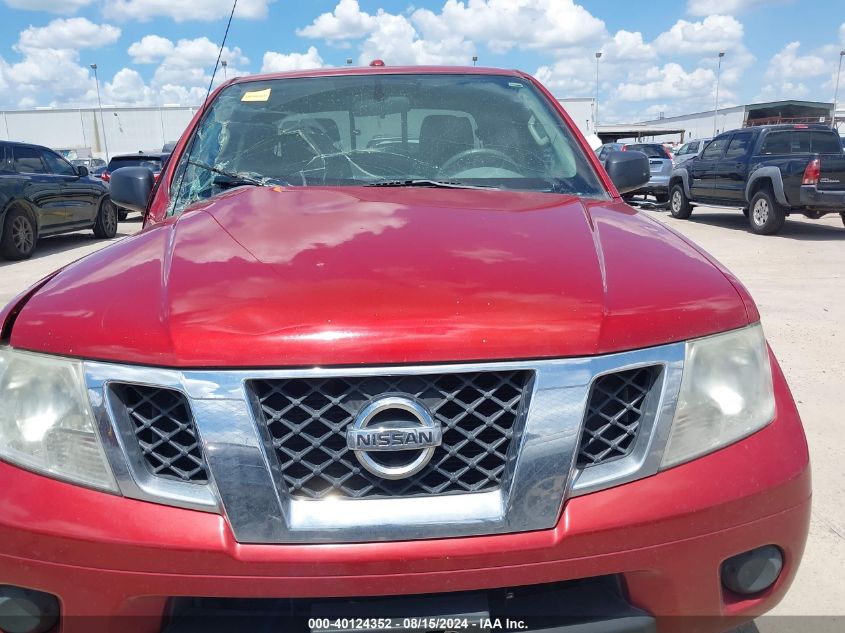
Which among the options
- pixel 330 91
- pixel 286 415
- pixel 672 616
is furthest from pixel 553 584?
pixel 330 91

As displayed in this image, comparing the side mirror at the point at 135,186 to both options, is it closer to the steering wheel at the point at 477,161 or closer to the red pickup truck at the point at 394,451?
the steering wheel at the point at 477,161

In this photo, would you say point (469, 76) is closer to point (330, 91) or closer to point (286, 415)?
point (330, 91)

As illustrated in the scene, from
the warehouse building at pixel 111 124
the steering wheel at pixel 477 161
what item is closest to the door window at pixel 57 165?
the steering wheel at pixel 477 161

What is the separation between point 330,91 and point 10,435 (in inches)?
79.1

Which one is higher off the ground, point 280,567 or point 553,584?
point 280,567

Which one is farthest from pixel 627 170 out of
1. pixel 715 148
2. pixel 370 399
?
pixel 715 148

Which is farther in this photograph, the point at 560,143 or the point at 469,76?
the point at 469,76

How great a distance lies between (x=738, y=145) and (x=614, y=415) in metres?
12.8

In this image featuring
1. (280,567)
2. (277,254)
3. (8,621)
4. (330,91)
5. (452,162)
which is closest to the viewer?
(280,567)

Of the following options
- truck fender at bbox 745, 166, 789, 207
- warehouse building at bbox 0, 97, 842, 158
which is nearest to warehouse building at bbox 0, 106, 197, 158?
warehouse building at bbox 0, 97, 842, 158

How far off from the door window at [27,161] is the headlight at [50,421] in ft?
35.0

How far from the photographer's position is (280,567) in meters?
1.33

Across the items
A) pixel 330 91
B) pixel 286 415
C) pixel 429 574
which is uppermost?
pixel 330 91

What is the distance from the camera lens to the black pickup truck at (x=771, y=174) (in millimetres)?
10609
